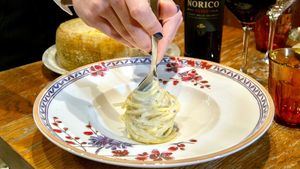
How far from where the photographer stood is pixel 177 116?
85 centimetres

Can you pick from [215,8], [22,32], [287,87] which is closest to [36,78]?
[22,32]

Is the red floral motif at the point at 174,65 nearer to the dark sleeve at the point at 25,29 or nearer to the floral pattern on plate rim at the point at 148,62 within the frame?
the floral pattern on plate rim at the point at 148,62

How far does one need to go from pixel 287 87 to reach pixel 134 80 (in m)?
0.33

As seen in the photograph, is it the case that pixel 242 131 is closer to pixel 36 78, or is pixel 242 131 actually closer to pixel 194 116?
pixel 194 116

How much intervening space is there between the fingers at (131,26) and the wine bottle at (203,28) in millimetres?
302

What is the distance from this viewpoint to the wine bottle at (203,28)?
3.21ft

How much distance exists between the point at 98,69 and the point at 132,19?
26cm

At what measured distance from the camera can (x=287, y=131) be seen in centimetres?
80

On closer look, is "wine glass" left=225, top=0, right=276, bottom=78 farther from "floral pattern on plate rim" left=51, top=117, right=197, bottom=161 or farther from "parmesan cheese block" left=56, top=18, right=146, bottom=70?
"floral pattern on plate rim" left=51, top=117, right=197, bottom=161

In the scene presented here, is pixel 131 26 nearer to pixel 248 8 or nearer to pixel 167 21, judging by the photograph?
pixel 167 21

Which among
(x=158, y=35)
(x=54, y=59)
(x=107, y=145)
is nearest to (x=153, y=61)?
(x=158, y=35)

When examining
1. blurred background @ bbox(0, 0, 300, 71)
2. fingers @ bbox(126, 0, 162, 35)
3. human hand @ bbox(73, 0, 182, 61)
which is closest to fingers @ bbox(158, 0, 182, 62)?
human hand @ bbox(73, 0, 182, 61)

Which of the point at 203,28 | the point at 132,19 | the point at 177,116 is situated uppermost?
the point at 132,19

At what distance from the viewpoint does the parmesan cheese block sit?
3.39ft
